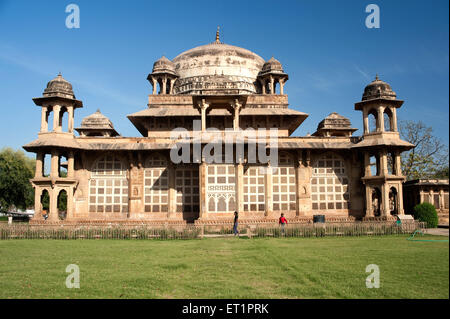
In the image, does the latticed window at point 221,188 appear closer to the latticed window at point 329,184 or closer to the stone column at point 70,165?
the latticed window at point 329,184

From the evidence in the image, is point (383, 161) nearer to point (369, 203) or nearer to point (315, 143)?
Result: point (369, 203)

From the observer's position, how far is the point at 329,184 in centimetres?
2817

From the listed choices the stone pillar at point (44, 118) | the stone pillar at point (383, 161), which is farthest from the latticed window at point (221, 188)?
the stone pillar at point (44, 118)

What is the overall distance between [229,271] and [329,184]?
19403 millimetres

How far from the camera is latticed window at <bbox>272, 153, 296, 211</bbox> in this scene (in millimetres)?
27422

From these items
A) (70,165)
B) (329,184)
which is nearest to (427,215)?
(329,184)

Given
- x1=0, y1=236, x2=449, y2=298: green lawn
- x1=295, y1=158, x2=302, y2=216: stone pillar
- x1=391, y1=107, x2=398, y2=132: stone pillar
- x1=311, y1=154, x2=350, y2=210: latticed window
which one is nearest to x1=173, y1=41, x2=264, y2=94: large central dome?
x1=295, y1=158, x2=302, y2=216: stone pillar

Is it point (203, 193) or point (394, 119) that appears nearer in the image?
point (203, 193)

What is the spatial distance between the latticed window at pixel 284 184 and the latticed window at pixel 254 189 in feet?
3.29

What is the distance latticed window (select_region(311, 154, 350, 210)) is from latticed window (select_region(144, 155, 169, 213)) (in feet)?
36.5

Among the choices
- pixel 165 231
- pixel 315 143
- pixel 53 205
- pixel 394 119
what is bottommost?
pixel 165 231

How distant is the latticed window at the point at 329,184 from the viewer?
2794 centimetres
